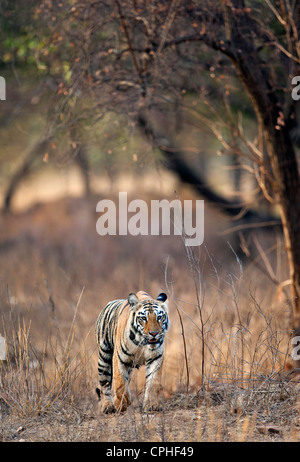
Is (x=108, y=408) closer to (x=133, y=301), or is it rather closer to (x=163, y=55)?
(x=133, y=301)

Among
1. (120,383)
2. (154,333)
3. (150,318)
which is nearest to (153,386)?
(120,383)

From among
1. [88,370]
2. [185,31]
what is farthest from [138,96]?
[88,370]

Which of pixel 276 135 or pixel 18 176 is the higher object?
pixel 18 176

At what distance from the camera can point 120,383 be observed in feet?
16.2

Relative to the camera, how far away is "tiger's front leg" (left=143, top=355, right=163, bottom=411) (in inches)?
191

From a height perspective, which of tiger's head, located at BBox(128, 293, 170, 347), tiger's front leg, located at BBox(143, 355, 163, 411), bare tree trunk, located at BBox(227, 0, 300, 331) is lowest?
tiger's front leg, located at BBox(143, 355, 163, 411)

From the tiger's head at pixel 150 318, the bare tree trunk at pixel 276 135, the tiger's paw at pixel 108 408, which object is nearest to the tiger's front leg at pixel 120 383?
the tiger's paw at pixel 108 408

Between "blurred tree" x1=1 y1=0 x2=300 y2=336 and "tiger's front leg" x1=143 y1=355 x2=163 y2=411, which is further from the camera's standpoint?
"blurred tree" x1=1 y1=0 x2=300 y2=336

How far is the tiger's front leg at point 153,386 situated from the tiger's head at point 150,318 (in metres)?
0.17

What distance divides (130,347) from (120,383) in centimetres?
32

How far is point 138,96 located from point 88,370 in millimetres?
3537

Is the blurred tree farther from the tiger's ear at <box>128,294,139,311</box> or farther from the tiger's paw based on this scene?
the tiger's paw

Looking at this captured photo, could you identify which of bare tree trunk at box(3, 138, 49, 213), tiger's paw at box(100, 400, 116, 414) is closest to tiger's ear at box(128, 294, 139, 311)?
tiger's paw at box(100, 400, 116, 414)

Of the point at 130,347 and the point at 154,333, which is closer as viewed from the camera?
the point at 154,333
